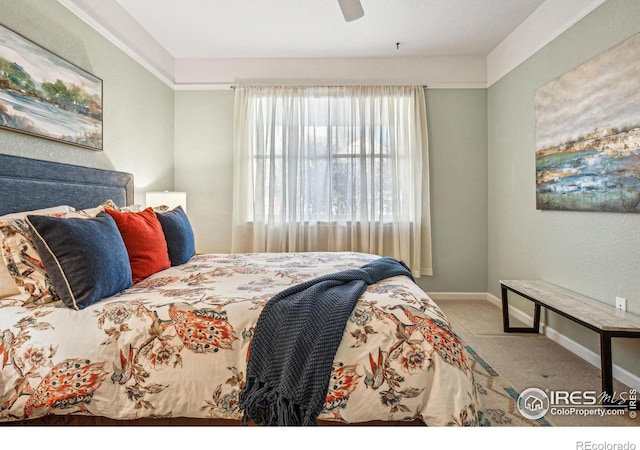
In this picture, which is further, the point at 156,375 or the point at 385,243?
the point at 385,243

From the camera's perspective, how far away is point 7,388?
1.33m

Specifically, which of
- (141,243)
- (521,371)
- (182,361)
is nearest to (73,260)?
(141,243)

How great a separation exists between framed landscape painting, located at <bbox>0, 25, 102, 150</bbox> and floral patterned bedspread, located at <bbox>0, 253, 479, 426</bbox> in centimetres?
116

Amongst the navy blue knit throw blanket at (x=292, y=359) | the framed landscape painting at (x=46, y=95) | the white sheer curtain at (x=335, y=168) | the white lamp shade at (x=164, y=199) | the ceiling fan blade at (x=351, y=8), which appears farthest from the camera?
the white sheer curtain at (x=335, y=168)

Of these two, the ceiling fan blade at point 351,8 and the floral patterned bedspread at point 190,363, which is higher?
the ceiling fan blade at point 351,8

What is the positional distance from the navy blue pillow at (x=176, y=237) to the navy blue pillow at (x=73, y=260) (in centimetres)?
84

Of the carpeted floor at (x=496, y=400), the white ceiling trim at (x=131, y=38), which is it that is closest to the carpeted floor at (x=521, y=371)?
the carpeted floor at (x=496, y=400)

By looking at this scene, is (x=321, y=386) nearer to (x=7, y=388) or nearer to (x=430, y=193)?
(x=7, y=388)

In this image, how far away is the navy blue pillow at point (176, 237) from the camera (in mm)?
2492

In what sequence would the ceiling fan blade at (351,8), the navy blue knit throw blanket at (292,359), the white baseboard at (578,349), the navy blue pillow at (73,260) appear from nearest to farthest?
the navy blue knit throw blanket at (292,359)
the navy blue pillow at (73,260)
the ceiling fan blade at (351,8)
the white baseboard at (578,349)

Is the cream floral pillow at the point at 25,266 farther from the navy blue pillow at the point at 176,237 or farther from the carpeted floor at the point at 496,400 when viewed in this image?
the carpeted floor at the point at 496,400
